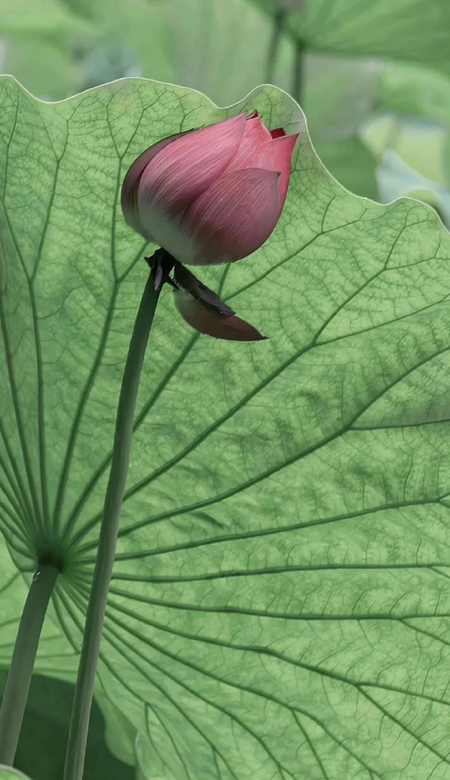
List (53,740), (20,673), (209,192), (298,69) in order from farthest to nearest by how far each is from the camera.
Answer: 1. (298,69)
2. (53,740)
3. (20,673)
4. (209,192)

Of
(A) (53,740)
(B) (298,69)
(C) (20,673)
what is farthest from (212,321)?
(B) (298,69)

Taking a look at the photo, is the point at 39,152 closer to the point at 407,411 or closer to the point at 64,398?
the point at 64,398

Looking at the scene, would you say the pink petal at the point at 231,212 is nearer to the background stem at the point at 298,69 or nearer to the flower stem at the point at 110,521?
the flower stem at the point at 110,521

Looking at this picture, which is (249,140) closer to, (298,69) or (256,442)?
(256,442)

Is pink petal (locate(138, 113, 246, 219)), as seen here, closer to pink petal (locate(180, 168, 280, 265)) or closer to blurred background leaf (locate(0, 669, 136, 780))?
pink petal (locate(180, 168, 280, 265))

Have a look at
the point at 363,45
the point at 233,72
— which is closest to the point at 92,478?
the point at 363,45
